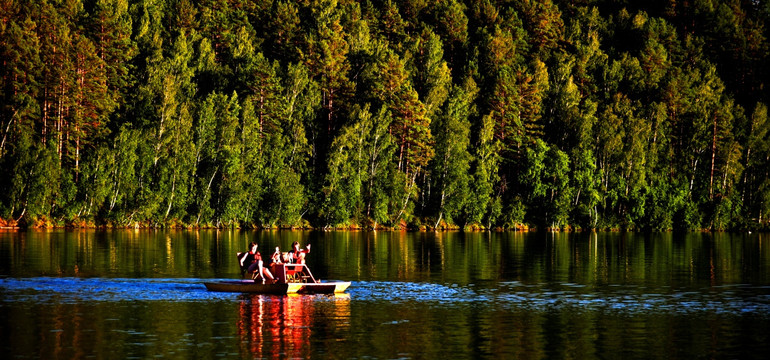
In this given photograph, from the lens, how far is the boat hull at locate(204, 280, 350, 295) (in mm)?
48625

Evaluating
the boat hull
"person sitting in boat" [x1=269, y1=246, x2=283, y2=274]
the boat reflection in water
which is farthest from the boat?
the boat reflection in water

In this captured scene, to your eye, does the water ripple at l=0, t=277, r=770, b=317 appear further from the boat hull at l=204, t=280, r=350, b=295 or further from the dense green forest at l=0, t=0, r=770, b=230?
the dense green forest at l=0, t=0, r=770, b=230

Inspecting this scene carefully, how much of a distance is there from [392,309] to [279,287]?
330 inches

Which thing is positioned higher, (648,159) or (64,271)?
(648,159)

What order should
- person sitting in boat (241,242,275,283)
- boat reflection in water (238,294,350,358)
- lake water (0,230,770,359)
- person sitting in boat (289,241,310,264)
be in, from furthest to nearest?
person sitting in boat (289,241,310,264) → person sitting in boat (241,242,275,283) → lake water (0,230,770,359) → boat reflection in water (238,294,350,358)

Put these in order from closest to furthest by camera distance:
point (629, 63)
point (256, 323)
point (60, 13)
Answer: point (256, 323), point (60, 13), point (629, 63)

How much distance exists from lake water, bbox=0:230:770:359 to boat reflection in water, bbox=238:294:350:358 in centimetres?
9

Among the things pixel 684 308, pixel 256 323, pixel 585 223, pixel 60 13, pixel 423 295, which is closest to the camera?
pixel 256 323

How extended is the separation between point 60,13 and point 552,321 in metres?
115

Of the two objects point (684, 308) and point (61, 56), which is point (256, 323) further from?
point (61, 56)

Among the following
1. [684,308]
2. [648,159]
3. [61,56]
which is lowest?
[684,308]

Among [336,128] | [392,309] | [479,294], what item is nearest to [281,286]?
[392,309]

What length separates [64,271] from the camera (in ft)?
Result: 189

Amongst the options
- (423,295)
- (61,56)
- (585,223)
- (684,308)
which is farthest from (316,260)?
(585,223)
